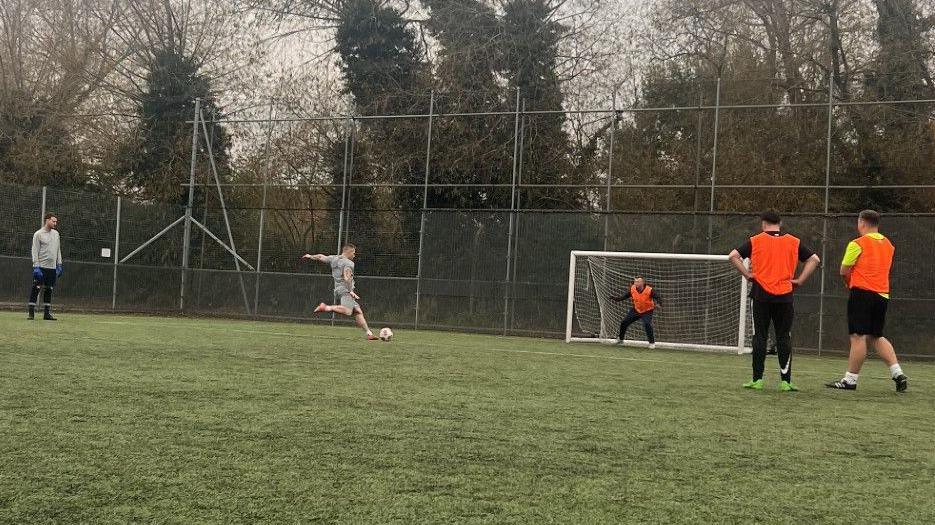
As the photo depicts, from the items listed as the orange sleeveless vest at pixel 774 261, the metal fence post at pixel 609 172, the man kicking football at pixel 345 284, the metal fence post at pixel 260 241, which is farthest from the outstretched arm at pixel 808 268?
the metal fence post at pixel 260 241

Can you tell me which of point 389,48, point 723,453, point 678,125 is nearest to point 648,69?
point 678,125

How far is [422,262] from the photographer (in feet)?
69.4

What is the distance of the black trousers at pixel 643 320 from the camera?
17.5 metres

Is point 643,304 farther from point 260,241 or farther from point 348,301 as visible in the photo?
point 260,241

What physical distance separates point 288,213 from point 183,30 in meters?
9.94

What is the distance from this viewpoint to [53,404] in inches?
232

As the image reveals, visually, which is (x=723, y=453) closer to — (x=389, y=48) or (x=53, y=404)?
(x=53, y=404)

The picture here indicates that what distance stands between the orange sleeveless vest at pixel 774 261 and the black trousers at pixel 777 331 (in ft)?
0.52

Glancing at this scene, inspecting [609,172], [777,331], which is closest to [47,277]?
[609,172]

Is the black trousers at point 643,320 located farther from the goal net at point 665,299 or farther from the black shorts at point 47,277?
the black shorts at point 47,277

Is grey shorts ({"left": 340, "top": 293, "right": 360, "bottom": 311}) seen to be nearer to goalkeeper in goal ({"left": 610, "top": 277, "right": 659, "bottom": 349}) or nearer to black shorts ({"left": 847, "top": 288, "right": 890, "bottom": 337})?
goalkeeper in goal ({"left": 610, "top": 277, "right": 659, "bottom": 349})

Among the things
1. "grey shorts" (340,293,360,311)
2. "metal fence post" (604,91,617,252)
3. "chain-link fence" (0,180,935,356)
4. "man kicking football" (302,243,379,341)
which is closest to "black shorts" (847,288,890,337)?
"man kicking football" (302,243,379,341)

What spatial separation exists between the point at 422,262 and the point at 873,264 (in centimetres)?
1263

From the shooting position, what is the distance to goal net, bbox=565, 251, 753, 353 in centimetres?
1792
